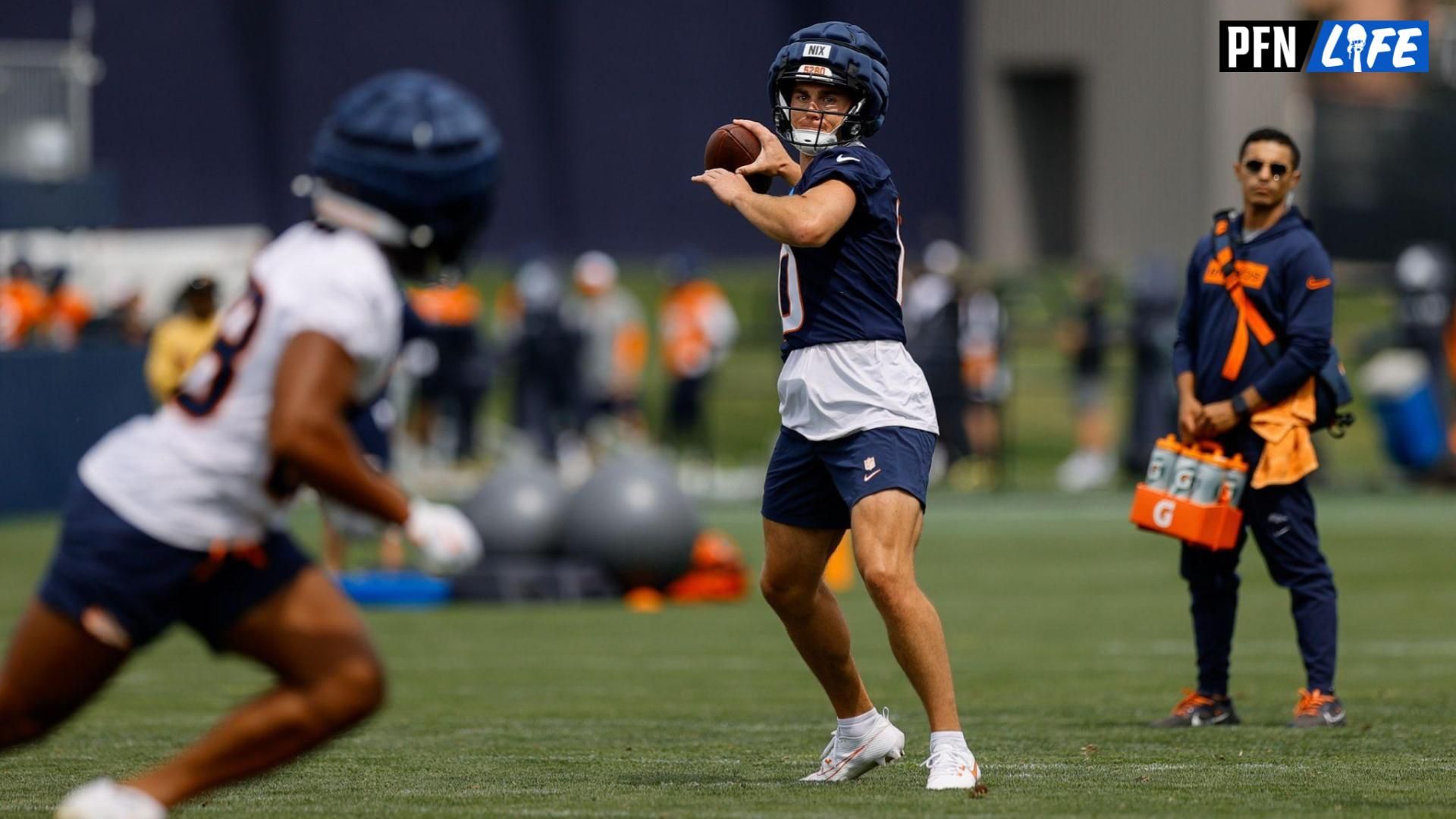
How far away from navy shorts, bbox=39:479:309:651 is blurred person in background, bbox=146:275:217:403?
1026cm

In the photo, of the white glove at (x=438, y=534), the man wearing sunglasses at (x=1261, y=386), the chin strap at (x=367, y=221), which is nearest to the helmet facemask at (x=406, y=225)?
the chin strap at (x=367, y=221)

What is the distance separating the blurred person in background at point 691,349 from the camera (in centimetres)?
2569

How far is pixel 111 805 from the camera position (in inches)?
192

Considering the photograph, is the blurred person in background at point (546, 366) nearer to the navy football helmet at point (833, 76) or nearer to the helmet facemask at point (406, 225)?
the navy football helmet at point (833, 76)

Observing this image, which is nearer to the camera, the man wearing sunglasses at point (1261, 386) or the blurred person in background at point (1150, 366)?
the man wearing sunglasses at point (1261, 386)

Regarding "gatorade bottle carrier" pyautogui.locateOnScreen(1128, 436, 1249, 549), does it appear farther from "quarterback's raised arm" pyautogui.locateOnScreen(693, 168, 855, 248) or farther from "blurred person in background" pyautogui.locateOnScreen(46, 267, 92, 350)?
"blurred person in background" pyautogui.locateOnScreen(46, 267, 92, 350)

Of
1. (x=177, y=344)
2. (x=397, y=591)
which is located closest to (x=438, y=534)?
(x=397, y=591)

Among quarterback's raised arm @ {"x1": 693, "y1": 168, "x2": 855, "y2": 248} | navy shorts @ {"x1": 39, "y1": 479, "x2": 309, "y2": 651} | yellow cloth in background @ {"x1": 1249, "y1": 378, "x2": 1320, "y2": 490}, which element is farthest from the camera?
yellow cloth in background @ {"x1": 1249, "y1": 378, "x2": 1320, "y2": 490}

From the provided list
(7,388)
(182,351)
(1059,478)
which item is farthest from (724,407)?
(182,351)

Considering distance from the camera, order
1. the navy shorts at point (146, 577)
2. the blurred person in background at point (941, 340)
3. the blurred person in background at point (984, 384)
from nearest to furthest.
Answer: the navy shorts at point (146, 577) < the blurred person in background at point (941, 340) < the blurred person in background at point (984, 384)

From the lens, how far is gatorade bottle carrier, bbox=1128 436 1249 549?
8.53m

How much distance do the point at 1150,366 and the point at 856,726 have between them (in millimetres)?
Answer: 16877

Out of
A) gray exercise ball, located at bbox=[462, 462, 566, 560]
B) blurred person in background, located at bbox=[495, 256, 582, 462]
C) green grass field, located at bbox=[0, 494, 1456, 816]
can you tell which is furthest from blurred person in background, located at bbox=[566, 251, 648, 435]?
gray exercise ball, located at bbox=[462, 462, 566, 560]

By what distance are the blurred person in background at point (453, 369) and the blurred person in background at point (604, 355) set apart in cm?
120
